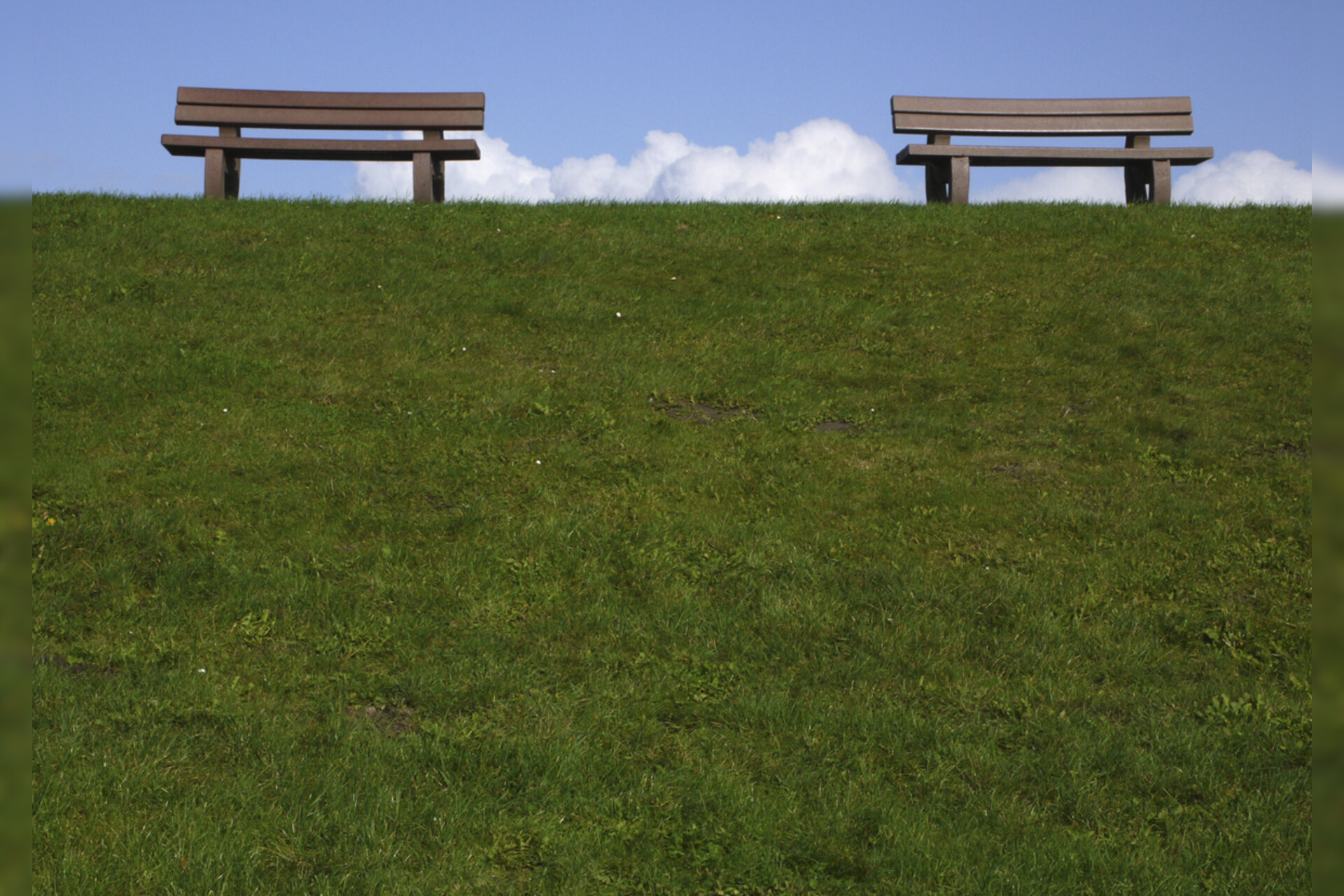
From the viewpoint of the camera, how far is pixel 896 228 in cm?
1344

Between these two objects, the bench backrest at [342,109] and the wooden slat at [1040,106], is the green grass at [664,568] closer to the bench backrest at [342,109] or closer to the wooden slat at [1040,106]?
the bench backrest at [342,109]

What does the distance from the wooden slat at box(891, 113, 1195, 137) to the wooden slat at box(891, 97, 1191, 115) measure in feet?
0.18

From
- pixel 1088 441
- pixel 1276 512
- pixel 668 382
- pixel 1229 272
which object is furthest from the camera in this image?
pixel 1229 272

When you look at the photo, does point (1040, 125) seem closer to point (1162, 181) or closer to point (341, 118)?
point (1162, 181)

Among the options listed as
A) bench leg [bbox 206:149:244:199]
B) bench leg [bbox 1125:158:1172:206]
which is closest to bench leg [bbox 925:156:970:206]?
bench leg [bbox 1125:158:1172:206]

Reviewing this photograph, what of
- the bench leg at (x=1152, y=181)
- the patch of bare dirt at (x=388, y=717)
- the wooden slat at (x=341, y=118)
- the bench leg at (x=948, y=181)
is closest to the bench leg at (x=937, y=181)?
the bench leg at (x=948, y=181)

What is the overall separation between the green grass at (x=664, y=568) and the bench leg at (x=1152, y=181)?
2458 millimetres

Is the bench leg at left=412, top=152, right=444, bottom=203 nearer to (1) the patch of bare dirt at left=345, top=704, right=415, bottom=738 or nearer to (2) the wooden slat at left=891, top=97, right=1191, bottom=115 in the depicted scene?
(2) the wooden slat at left=891, top=97, right=1191, bottom=115

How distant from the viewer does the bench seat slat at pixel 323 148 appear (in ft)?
45.8

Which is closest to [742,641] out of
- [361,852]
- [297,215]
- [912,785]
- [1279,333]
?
[912,785]

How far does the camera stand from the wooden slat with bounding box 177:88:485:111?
1427cm

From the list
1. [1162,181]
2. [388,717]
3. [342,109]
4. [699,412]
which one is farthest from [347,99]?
[1162,181]

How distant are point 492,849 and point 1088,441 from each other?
254 inches

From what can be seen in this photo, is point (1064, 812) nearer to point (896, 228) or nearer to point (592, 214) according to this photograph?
point (896, 228)
